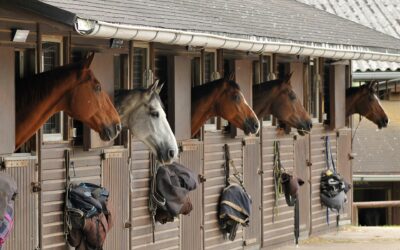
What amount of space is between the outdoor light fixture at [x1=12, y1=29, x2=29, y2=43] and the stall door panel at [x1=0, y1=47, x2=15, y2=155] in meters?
0.14

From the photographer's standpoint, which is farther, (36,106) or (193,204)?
(193,204)

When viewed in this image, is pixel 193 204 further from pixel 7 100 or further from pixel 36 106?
pixel 7 100

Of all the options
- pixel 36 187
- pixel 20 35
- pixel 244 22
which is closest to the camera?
pixel 20 35

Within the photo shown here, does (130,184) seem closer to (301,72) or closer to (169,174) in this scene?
(169,174)

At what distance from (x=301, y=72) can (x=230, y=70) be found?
7.40 feet

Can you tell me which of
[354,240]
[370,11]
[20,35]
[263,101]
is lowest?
[354,240]

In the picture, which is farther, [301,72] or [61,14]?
[301,72]

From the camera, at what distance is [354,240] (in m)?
17.0

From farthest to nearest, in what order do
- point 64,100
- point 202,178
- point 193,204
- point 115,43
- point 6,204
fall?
point 202,178 < point 193,204 < point 115,43 < point 64,100 < point 6,204

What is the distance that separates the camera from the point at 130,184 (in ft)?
39.7

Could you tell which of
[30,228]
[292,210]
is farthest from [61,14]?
[292,210]

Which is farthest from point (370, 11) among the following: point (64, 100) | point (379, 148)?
point (64, 100)

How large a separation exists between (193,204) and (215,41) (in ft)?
7.05

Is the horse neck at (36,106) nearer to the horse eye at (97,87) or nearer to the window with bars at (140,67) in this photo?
the horse eye at (97,87)
